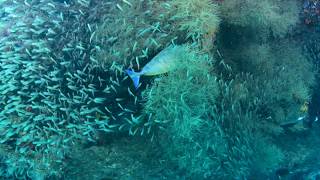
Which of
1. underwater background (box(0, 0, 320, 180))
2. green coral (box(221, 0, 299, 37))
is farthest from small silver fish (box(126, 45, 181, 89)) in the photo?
green coral (box(221, 0, 299, 37))

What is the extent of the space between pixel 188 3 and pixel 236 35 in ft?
3.67

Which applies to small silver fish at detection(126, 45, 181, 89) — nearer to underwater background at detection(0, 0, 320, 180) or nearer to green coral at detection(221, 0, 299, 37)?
underwater background at detection(0, 0, 320, 180)

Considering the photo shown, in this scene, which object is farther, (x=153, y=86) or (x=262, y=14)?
(x=262, y=14)

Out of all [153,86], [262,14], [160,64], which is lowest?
[153,86]

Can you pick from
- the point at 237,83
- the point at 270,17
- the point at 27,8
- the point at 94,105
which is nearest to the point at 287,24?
the point at 270,17

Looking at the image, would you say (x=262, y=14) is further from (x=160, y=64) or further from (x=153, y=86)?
(x=153, y=86)

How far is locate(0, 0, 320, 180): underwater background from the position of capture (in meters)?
4.96

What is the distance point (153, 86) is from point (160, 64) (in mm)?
440

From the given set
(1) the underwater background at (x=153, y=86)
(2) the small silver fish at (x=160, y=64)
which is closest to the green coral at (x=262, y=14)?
(1) the underwater background at (x=153, y=86)

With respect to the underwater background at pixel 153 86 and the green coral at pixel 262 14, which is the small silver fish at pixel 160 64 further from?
Result: the green coral at pixel 262 14

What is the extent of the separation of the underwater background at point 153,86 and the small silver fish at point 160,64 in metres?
0.02

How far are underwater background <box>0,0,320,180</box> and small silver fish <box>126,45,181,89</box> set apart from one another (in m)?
0.02

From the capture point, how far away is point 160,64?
15.1 ft

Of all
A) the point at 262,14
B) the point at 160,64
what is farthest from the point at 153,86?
the point at 262,14
